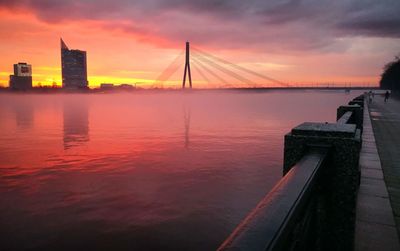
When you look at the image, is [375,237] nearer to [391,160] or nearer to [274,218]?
[274,218]

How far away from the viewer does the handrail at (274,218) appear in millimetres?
1376

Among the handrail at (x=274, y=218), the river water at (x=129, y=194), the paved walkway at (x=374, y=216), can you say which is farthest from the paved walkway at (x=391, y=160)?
the river water at (x=129, y=194)

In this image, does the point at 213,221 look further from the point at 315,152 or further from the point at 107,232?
the point at 315,152

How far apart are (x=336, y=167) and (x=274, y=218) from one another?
1.85 metres

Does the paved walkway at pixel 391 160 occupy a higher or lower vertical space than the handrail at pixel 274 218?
lower

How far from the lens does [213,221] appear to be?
970 centimetres

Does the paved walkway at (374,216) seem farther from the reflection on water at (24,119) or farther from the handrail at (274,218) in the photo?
the reflection on water at (24,119)

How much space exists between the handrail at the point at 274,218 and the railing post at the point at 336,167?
818 mm

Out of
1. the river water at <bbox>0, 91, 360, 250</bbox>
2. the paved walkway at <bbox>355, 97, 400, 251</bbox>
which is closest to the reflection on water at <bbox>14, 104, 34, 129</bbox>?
the river water at <bbox>0, 91, 360, 250</bbox>

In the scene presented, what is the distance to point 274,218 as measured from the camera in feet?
5.21

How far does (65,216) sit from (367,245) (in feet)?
28.1

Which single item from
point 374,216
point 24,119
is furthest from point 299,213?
point 24,119

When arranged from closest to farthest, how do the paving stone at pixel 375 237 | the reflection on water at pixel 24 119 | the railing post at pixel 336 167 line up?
the railing post at pixel 336 167 < the paving stone at pixel 375 237 < the reflection on water at pixel 24 119

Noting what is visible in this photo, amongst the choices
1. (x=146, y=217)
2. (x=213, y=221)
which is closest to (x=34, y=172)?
(x=146, y=217)
